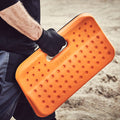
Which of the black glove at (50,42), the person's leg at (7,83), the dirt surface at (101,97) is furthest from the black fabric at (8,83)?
the dirt surface at (101,97)

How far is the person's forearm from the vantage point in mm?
571

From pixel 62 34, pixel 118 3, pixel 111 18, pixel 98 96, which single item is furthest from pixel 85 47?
pixel 118 3

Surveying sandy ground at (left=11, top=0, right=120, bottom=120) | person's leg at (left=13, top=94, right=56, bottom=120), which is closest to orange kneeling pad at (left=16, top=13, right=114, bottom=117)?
person's leg at (left=13, top=94, right=56, bottom=120)

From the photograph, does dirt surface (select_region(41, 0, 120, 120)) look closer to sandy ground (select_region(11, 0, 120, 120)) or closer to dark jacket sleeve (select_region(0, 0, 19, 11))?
sandy ground (select_region(11, 0, 120, 120))

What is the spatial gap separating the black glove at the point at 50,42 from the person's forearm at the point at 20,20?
0.08ft

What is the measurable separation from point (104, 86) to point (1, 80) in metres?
1.06

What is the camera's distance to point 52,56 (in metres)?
0.73

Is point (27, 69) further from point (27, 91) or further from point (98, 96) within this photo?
point (98, 96)

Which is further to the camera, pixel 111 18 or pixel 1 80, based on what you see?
pixel 111 18

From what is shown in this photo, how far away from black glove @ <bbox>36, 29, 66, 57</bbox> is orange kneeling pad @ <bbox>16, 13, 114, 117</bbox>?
0.11ft

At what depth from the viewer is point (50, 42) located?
27.5 inches

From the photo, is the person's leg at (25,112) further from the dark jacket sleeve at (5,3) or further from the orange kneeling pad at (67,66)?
the dark jacket sleeve at (5,3)

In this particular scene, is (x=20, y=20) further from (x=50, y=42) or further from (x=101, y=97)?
(x=101, y=97)

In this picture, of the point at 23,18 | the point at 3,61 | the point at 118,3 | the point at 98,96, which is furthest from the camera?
the point at 118,3
